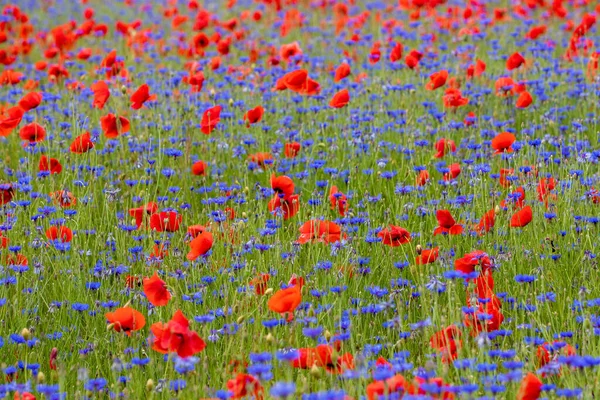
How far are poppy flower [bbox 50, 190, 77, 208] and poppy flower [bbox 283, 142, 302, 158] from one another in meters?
1.14

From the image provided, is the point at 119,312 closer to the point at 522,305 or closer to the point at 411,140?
the point at 522,305

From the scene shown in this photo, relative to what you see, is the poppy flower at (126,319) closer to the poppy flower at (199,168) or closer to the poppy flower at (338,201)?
the poppy flower at (338,201)

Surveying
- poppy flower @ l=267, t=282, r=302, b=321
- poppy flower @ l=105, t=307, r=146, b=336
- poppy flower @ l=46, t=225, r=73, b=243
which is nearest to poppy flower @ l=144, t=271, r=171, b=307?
poppy flower @ l=105, t=307, r=146, b=336

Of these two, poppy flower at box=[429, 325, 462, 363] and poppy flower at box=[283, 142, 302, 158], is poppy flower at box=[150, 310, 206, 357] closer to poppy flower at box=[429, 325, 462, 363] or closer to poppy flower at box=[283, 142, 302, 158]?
poppy flower at box=[429, 325, 462, 363]

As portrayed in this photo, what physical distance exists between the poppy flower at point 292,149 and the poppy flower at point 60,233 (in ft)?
4.60

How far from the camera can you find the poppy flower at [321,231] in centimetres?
359

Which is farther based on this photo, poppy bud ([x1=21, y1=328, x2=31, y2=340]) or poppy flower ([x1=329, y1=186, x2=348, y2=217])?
poppy flower ([x1=329, y1=186, x2=348, y2=217])

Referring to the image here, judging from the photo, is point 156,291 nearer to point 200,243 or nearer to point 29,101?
point 200,243

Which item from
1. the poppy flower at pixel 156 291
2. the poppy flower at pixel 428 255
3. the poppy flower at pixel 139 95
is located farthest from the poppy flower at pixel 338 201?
the poppy flower at pixel 156 291

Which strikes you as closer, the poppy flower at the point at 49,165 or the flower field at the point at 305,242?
the flower field at the point at 305,242

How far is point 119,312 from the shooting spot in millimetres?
2861

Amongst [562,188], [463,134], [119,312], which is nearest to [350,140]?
[463,134]

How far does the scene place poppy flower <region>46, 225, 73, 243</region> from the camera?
378cm

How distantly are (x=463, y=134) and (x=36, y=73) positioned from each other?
3.89m
